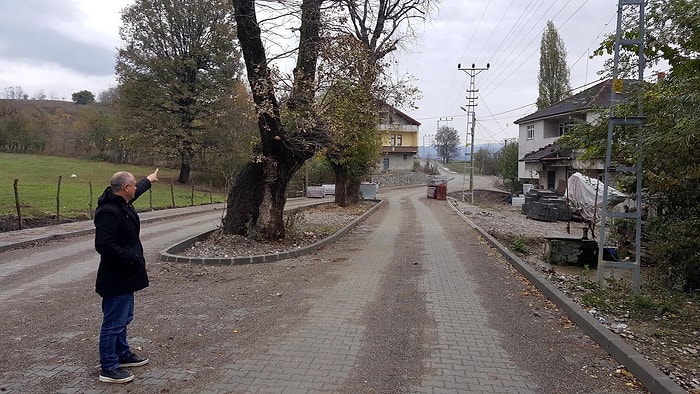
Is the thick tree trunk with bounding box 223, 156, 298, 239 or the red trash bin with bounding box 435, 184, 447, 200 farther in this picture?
the red trash bin with bounding box 435, 184, 447, 200

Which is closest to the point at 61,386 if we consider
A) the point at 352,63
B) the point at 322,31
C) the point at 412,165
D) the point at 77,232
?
the point at 352,63

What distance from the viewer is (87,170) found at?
1699 inches

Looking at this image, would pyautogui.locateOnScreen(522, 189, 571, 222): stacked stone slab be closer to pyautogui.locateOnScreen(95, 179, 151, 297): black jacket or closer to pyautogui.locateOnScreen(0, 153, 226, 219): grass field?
pyautogui.locateOnScreen(0, 153, 226, 219): grass field

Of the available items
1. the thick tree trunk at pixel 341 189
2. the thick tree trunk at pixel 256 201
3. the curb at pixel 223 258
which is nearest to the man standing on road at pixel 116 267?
the curb at pixel 223 258

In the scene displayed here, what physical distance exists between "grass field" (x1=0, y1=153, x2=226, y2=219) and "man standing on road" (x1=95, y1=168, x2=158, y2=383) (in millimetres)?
13329

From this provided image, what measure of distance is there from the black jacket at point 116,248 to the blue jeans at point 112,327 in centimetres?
10

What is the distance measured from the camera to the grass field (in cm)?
1767

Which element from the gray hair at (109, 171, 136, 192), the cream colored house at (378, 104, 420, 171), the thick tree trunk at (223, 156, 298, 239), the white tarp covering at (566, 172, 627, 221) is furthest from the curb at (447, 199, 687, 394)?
the cream colored house at (378, 104, 420, 171)

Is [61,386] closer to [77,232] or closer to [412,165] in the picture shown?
[77,232]

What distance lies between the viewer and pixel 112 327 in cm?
419

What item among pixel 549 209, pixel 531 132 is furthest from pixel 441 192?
pixel 549 209

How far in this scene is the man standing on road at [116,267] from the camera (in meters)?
4.07

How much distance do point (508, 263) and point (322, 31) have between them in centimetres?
685

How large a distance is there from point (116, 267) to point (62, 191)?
80.9 ft
